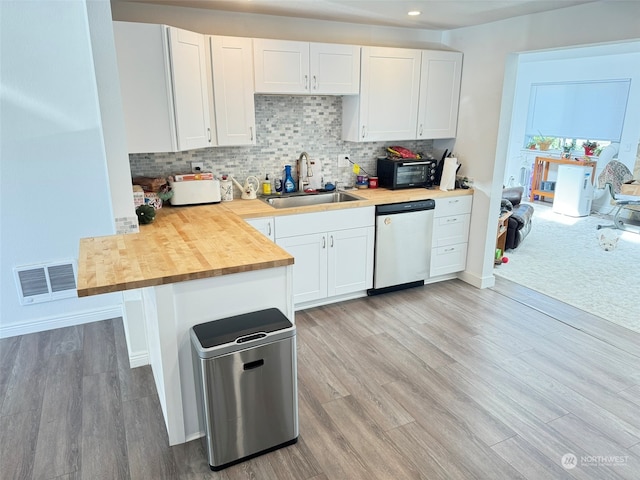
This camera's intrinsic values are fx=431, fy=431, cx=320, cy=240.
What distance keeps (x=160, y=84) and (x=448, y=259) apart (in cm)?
297

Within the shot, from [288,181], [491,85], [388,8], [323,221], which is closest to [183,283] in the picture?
[323,221]

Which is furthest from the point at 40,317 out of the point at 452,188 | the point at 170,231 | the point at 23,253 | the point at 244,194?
the point at 452,188

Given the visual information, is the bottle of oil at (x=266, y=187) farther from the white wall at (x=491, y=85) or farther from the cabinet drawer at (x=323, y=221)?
the white wall at (x=491, y=85)

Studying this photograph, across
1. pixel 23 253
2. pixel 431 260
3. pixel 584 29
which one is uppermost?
pixel 584 29

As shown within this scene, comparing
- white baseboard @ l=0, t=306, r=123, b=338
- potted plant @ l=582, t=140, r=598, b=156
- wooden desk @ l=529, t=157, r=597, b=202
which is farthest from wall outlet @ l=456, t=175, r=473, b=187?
potted plant @ l=582, t=140, r=598, b=156

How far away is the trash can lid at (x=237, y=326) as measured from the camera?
75.1 inches

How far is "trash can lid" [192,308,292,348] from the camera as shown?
1.91m

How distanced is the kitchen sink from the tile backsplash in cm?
25

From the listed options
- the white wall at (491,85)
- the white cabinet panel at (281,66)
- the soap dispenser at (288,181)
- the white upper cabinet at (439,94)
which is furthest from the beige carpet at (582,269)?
the white cabinet panel at (281,66)

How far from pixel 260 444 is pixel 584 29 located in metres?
3.49

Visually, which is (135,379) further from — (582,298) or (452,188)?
(582,298)

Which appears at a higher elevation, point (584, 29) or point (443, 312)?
point (584, 29)

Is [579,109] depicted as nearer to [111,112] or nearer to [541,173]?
[541,173]

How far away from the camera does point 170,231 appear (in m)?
2.64
